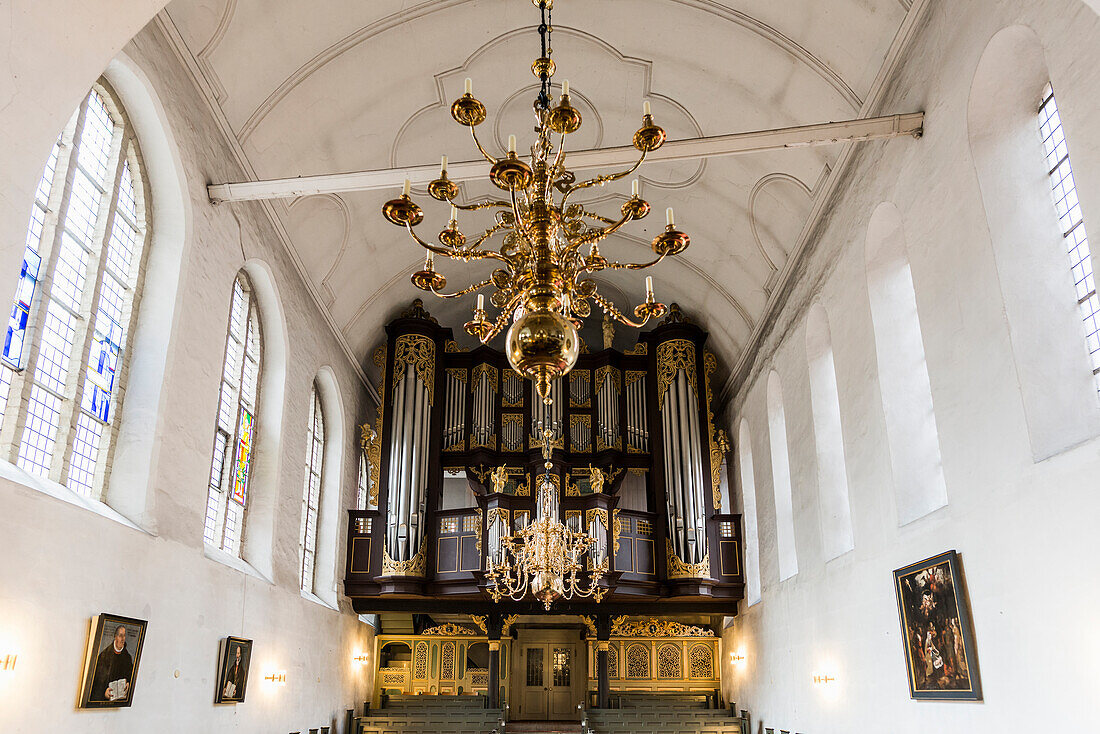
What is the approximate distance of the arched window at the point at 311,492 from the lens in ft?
48.1

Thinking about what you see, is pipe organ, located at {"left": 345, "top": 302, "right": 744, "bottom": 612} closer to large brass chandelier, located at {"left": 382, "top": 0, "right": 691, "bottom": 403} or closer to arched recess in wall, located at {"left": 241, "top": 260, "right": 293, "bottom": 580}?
arched recess in wall, located at {"left": 241, "top": 260, "right": 293, "bottom": 580}

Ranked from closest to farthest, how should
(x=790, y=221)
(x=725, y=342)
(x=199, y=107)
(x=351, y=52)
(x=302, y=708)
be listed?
(x=199, y=107) → (x=351, y=52) → (x=790, y=221) → (x=302, y=708) → (x=725, y=342)

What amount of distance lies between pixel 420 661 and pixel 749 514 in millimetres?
7791

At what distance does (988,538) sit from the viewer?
7070 millimetres

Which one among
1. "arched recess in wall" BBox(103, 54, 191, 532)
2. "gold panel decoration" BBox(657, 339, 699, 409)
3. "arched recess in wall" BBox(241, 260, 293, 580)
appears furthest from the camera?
"gold panel decoration" BBox(657, 339, 699, 409)

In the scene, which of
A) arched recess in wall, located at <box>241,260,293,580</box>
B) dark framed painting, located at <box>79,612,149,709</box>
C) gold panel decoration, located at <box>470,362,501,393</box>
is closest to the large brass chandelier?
dark framed painting, located at <box>79,612,149,709</box>

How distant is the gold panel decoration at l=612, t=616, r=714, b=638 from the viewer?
1816cm

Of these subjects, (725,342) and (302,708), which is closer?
(302,708)

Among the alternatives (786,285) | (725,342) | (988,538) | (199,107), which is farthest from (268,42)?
(725,342)

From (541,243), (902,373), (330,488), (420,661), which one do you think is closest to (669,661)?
(420,661)

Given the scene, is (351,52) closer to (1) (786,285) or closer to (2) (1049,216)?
(1) (786,285)

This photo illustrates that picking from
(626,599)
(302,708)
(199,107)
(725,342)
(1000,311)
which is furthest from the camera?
(725,342)

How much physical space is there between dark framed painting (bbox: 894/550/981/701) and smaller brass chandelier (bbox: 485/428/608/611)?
17.2 feet

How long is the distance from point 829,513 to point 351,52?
8.84 metres
